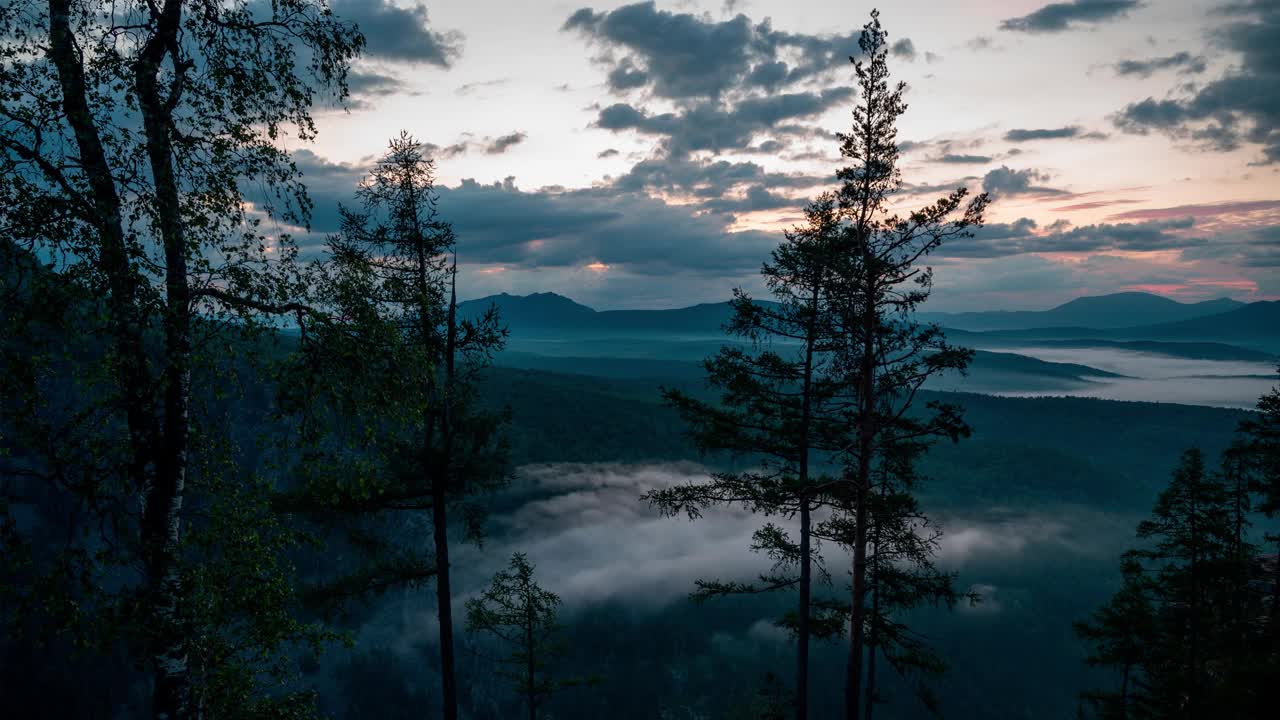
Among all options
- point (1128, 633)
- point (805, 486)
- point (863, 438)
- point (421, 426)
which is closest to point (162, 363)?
point (421, 426)

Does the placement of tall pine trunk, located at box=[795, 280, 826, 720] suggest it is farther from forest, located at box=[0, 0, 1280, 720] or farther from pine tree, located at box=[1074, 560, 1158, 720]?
pine tree, located at box=[1074, 560, 1158, 720]

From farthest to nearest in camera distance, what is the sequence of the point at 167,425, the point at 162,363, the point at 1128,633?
the point at 1128,633
the point at 167,425
the point at 162,363

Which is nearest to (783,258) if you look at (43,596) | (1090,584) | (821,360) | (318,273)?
(821,360)

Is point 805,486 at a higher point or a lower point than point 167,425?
lower

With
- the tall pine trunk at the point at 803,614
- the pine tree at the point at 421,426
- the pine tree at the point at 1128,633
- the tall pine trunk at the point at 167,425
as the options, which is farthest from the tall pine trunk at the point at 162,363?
the pine tree at the point at 1128,633

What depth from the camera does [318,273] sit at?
9383mm

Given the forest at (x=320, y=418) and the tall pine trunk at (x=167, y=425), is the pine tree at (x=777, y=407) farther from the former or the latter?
the tall pine trunk at (x=167, y=425)

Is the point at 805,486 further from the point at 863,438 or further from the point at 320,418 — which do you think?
the point at 320,418

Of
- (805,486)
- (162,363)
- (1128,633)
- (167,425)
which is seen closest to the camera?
(162,363)

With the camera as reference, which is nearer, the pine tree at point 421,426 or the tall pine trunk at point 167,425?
the tall pine trunk at point 167,425

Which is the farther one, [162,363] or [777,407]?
[777,407]

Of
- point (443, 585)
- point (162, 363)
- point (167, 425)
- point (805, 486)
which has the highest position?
point (162, 363)

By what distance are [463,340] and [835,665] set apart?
477ft

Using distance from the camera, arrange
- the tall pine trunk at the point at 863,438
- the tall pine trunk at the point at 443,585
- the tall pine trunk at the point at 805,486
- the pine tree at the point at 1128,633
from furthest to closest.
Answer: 1. the pine tree at the point at 1128,633
2. the tall pine trunk at the point at 805,486
3. the tall pine trunk at the point at 443,585
4. the tall pine trunk at the point at 863,438
